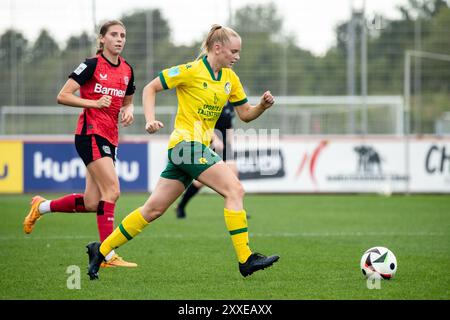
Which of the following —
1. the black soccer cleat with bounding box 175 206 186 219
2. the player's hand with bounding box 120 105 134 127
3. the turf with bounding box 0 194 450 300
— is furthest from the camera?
the black soccer cleat with bounding box 175 206 186 219

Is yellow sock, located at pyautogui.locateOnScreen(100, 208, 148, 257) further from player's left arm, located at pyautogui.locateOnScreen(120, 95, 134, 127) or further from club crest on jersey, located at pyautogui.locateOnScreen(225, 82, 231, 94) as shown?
player's left arm, located at pyautogui.locateOnScreen(120, 95, 134, 127)

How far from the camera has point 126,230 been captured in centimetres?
704

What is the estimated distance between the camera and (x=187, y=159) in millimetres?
6840

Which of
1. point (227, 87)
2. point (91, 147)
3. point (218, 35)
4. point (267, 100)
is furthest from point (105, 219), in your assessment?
point (218, 35)

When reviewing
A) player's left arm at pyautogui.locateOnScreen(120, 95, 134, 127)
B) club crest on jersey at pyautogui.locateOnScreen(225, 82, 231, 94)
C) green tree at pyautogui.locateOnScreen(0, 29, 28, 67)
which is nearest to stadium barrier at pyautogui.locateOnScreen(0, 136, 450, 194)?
green tree at pyautogui.locateOnScreen(0, 29, 28, 67)

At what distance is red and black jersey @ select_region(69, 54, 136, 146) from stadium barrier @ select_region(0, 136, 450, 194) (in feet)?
36.2

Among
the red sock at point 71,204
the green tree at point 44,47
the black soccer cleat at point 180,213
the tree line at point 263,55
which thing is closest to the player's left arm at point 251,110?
the red sock at point 71,204

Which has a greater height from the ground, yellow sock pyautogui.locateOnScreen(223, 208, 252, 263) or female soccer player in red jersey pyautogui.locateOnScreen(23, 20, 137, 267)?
female soccer player in red jersey pyautogui.locateOnScreen(23, 20, 137, 267)

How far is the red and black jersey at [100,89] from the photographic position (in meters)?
7.95

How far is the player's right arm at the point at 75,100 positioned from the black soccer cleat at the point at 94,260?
1.29 m

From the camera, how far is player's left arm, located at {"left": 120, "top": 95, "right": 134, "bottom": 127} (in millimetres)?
8195

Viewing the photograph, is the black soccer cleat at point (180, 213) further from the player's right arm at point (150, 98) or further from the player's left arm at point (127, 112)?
the player's right arm at point (150, 98)

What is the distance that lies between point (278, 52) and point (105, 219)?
14293 mm

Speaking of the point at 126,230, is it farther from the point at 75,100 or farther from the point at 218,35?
the point at 218,35
